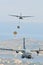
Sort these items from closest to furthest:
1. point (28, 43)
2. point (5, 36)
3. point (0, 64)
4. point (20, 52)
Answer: point (20, 52) < point (5, 36) < point (28, 43) < point (0, 64)

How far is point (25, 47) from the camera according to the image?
16391 mm

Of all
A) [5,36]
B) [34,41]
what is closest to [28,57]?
[5,36]

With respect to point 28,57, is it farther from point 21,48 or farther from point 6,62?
point 6,62

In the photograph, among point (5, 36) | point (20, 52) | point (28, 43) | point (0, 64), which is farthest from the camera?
point (0, 64)

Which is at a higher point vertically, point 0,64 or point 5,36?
point 5,36

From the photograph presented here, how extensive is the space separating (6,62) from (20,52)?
11.1m

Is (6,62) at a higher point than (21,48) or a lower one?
lower

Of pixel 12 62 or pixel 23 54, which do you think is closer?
pixel 23 54

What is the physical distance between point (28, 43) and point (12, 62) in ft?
29.5

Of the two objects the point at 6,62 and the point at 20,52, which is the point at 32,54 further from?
the point at 6,62

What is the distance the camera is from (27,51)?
51.5ft

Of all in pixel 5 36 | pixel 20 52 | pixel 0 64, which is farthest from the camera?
pixel 0 64

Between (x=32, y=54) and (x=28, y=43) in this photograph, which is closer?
(x=32, y=54)

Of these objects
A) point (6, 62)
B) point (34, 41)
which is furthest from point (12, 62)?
point (34, 41)
